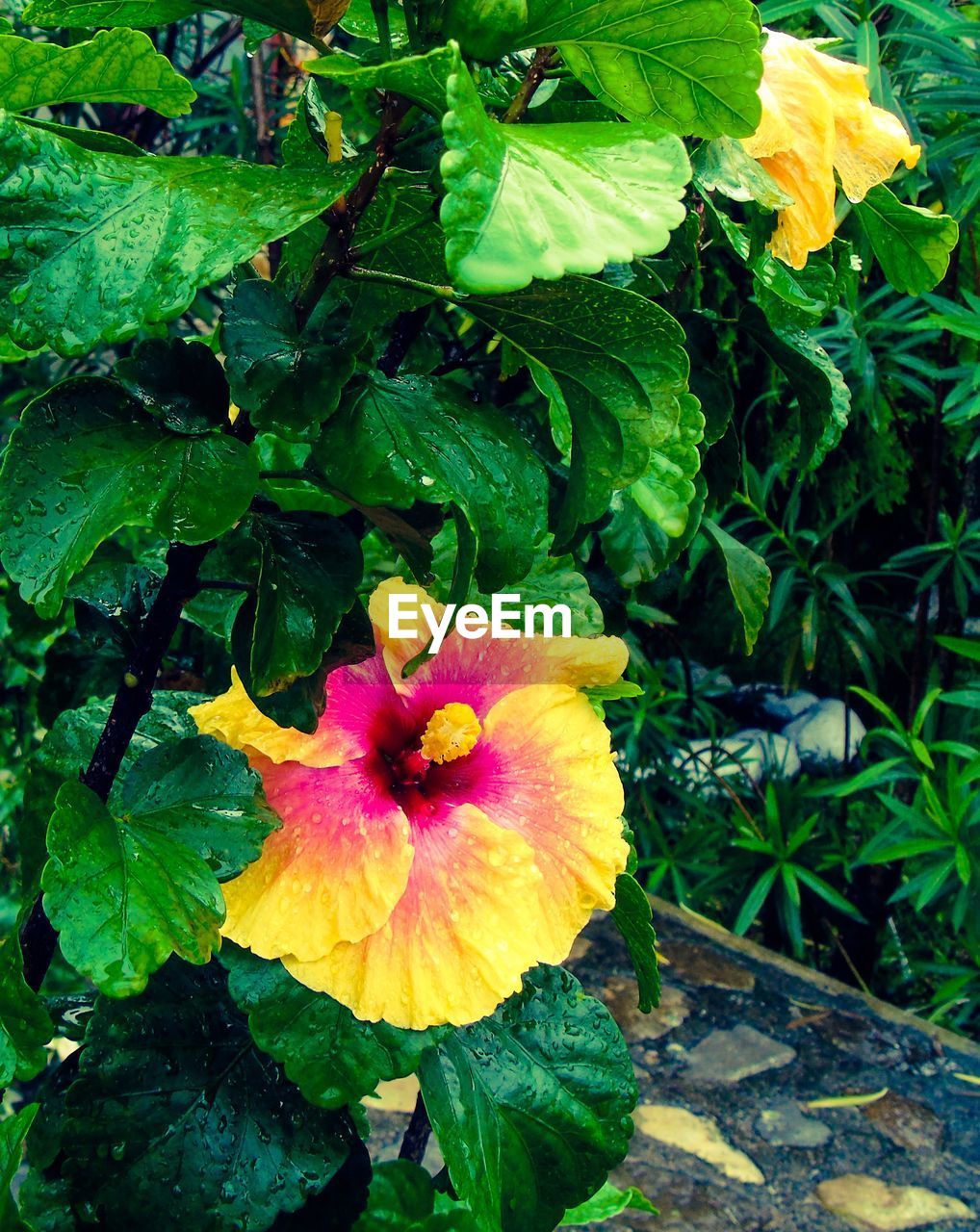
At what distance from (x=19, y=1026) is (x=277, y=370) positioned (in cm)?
26

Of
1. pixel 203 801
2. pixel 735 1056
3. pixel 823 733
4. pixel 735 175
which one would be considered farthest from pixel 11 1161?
pixel 823 733

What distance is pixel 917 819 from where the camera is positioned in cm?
206

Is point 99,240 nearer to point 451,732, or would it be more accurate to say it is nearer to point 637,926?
point 451,732

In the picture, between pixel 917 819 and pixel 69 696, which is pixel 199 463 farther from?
pixel 917 819

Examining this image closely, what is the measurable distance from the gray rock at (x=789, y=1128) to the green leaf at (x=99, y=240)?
6.04 ft

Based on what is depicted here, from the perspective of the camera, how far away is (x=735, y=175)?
20.6 inches

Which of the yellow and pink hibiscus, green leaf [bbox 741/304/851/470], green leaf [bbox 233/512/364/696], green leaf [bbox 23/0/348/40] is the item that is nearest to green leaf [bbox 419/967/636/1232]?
the yellow and pink hibiscus

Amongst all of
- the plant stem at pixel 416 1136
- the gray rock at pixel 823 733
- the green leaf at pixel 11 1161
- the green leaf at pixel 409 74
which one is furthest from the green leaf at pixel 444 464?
the gray rock at pixel 823 733

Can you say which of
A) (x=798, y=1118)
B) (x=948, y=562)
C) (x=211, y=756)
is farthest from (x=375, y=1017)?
(x=948, y=562)

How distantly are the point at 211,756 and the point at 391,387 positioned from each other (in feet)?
0.54

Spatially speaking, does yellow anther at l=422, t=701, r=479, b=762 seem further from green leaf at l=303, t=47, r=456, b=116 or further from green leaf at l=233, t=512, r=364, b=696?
green leaf at l=303, t=47, r=456, b=116

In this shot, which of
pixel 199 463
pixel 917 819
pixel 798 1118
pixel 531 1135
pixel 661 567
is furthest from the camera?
pixel 917 819

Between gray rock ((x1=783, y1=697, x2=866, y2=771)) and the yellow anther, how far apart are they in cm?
256

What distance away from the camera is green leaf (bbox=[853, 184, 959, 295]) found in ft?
1.85
